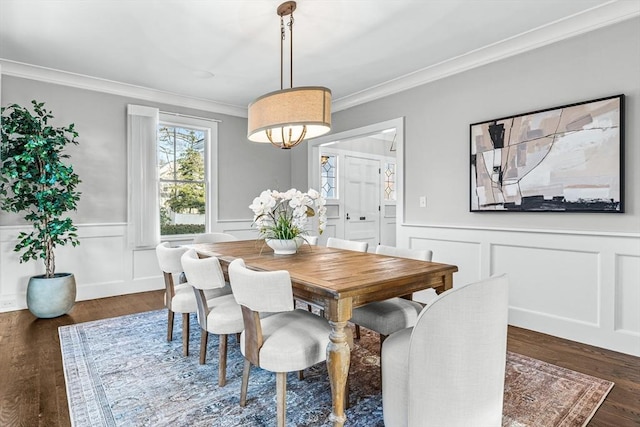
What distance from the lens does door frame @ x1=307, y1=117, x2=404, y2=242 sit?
4.18 metres

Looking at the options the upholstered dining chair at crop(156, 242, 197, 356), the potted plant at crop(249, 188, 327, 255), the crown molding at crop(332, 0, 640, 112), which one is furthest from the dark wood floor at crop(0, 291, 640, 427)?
the crown molding at crop(332, 0, 640, 112)

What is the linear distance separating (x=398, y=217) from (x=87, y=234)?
145 inches

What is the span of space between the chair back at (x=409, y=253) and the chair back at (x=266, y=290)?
44.9 inches

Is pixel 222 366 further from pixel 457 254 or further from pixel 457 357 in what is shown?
pixel 457 254

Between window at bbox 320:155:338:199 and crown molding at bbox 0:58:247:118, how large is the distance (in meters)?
1.54

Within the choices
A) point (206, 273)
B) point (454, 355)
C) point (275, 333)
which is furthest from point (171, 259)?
point (454, 355)

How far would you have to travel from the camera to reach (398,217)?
424 cm

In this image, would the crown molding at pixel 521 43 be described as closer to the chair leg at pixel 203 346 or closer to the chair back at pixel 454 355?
the chair back at pixel 454 355

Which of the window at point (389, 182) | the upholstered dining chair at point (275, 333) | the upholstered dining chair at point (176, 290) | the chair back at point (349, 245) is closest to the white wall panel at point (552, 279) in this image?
the chair back at point (349, 245)

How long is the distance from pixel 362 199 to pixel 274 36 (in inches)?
153

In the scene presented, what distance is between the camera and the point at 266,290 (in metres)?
1.57

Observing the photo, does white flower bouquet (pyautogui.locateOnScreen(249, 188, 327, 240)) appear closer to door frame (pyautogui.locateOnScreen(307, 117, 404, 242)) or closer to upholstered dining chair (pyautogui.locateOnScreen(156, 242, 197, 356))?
upholstered dining chair (pyautogui.locateOnScreen(156, 242, 197, 356))

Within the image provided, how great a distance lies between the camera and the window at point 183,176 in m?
4.78

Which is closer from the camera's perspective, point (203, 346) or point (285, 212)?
point (203, 346)
